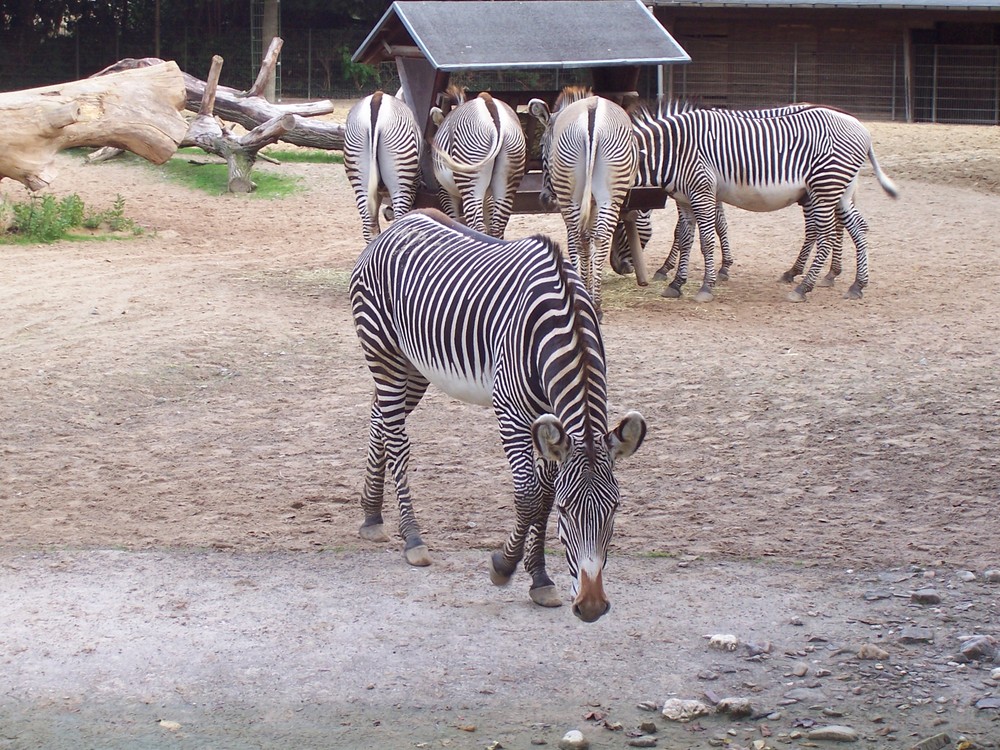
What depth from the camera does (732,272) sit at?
1212 centimetres

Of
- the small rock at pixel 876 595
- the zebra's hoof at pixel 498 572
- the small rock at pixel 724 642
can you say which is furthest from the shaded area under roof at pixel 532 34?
the small rock at pixel 724 642

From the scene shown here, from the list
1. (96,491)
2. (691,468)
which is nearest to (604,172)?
(691,468)

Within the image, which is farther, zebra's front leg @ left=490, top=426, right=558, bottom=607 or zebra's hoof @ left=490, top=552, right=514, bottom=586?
zebra's hoof @ left=490, top=552, right=514, bottom=586

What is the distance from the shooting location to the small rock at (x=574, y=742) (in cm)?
368

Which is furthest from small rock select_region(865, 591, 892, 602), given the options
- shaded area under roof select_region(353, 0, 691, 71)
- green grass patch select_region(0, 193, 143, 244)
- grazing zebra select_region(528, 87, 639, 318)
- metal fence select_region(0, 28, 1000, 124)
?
metal fence select_region(0, 28, 1000, 124)

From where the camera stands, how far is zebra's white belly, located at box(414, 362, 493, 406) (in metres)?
4.75

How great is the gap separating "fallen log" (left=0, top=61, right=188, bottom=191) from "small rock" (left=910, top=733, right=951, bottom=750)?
33.1ft

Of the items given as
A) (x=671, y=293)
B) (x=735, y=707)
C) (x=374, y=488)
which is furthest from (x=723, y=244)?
(x=735, y=707)

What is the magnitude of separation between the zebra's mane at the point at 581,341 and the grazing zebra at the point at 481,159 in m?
5.92

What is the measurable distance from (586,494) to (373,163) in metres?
7.09

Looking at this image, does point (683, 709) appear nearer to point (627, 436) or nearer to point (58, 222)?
point (627, 436)

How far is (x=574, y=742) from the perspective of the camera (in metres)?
3.69

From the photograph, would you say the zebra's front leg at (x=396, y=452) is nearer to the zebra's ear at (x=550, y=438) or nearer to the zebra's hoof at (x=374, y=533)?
the zebra's hoof at (x=374, y=533)

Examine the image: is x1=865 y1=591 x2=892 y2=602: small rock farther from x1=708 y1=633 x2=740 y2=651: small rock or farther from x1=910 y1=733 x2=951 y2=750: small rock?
x1=910 y1=733 x2=951 y2=750: small rock
